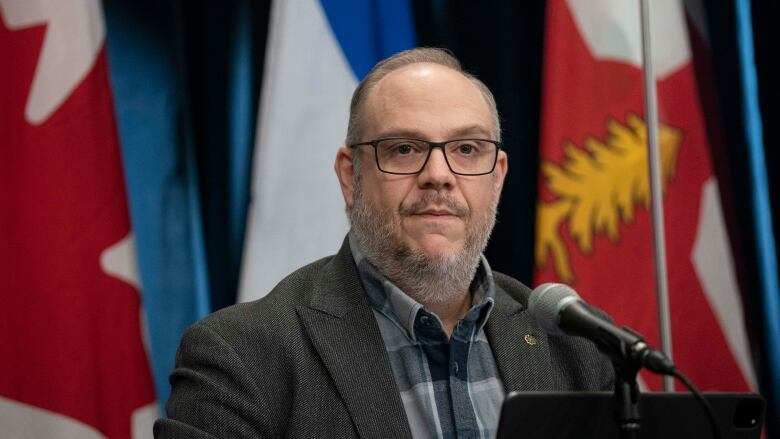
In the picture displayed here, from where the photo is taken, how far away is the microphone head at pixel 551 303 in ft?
4.68

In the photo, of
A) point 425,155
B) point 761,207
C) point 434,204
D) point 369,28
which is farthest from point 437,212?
point 761,207

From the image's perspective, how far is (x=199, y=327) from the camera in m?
1.97

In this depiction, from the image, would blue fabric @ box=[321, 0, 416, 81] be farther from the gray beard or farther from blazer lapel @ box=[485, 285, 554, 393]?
blazer lapel @ box=[485, 285, 554, 393]

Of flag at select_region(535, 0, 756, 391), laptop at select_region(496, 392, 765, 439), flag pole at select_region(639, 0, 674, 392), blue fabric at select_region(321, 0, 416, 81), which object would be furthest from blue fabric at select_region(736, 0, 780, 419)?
laptop at select_region(496, 392, 765, 439)

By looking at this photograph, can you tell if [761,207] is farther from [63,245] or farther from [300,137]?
[63,245]

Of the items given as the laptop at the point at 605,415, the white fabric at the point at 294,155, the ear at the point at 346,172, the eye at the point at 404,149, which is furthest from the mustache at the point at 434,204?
the white fabric at the point at 294,155

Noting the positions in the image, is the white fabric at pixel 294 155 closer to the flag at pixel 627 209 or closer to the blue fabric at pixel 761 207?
the flag at pixel 627 209

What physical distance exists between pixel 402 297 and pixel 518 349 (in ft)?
0.96

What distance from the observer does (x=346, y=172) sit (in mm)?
2258

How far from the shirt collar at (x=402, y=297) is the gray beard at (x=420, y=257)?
0.09ft

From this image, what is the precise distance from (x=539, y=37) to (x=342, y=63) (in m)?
0.75

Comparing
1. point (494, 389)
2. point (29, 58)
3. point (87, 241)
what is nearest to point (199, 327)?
point (494, 389)

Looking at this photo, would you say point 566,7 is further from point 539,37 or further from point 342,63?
point 342,63

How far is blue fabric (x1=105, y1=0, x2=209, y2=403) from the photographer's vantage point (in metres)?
2.78
